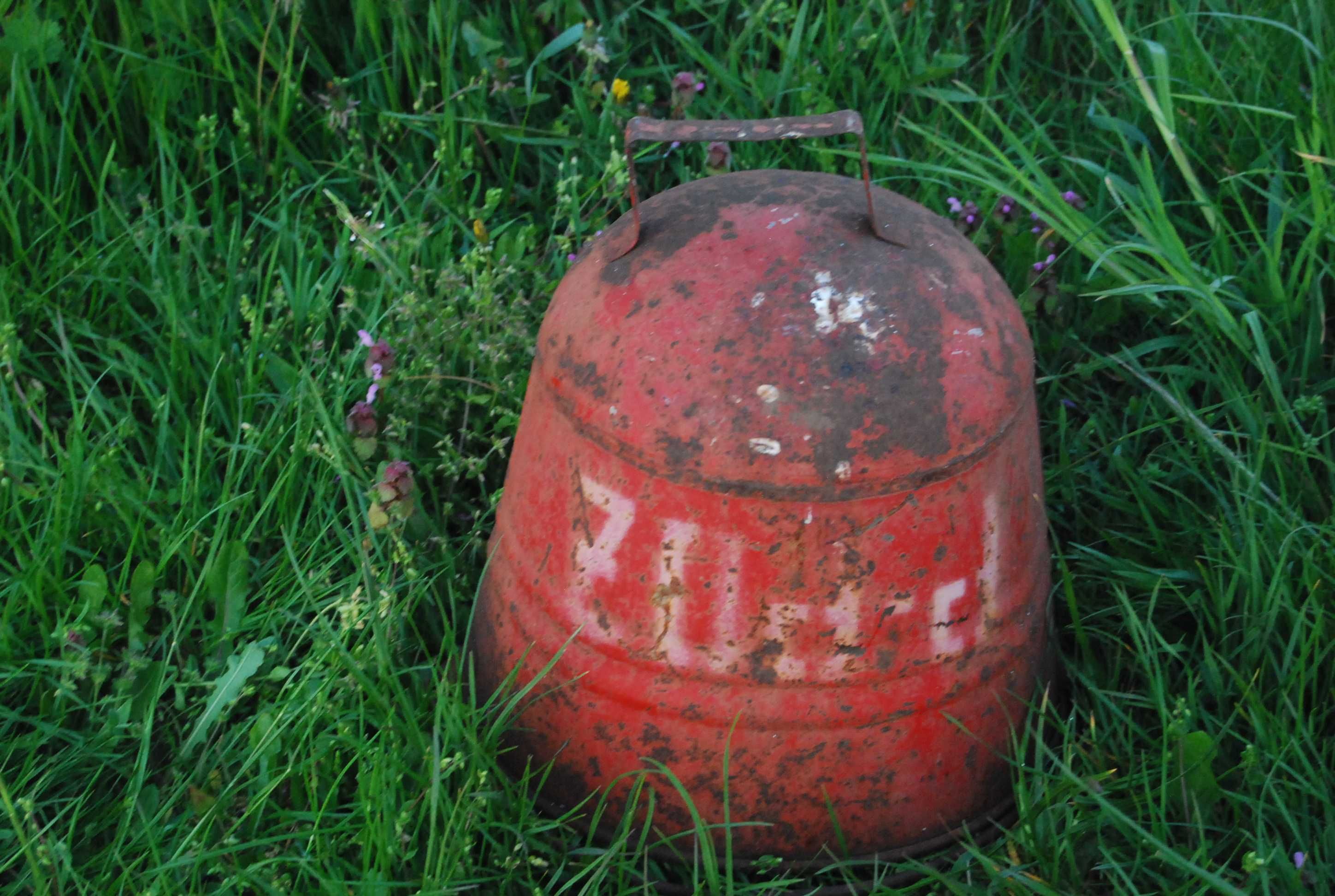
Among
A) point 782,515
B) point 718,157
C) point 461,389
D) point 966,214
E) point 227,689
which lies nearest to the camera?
point 782,515

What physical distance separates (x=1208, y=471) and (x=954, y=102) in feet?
3.40

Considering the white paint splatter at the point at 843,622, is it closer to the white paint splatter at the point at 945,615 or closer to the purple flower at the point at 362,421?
the white paint splatter at the point at 945,615

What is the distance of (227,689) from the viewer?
1.75 m

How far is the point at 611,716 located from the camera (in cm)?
163

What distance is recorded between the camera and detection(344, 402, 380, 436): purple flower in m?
1.97

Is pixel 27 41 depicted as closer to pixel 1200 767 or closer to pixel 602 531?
pixel 602 531

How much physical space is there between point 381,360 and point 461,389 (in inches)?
8.5

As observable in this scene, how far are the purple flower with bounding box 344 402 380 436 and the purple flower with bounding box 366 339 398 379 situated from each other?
0.07 meters

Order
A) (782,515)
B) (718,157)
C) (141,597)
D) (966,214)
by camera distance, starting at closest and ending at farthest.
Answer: (782,515) < (141,597) < (718,157) < (966,214)

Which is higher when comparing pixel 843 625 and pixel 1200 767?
pixel 843 625

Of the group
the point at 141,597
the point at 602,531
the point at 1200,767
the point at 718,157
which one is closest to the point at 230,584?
the point at 141,597

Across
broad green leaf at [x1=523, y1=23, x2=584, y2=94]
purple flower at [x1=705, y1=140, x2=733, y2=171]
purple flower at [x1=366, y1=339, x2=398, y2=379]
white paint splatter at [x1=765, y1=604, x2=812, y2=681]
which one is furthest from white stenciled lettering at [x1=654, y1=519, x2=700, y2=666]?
broad green leaf at [x1=523, y1=23, x2=584, y2=94]

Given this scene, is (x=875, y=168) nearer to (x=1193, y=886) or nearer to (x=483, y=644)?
(x=483, y=644)

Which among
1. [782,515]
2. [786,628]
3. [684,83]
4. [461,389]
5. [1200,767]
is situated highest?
[684,83]
